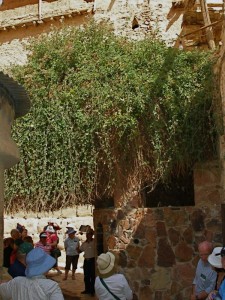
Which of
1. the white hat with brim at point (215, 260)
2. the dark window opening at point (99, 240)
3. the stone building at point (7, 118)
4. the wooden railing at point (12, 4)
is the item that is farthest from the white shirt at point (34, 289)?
the wooden railing at point (12, 4)

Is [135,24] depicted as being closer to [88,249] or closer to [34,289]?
[88,249]

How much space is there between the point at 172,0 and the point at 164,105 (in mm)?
11389

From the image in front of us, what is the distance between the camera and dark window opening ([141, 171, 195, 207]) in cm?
1120

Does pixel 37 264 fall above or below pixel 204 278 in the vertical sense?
above

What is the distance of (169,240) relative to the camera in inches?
367

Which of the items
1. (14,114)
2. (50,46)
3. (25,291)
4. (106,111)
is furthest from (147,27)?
(25,291)

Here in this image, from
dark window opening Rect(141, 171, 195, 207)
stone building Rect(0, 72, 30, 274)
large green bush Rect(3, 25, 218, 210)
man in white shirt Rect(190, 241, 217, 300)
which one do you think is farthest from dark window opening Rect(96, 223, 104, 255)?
stone building Rect(0, 72, 30, 274)

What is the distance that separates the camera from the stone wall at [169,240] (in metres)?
9.20

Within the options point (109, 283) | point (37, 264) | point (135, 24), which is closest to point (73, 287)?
point (109, 283)

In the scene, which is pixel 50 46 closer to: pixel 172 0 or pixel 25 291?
pixel 25 291

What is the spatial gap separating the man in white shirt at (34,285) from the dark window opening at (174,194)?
7.11 m

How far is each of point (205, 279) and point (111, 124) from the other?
4320 mm

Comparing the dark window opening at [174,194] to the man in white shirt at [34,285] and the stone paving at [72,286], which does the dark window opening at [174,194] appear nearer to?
the stone paving at [72,286]

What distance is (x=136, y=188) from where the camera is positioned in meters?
9.60
